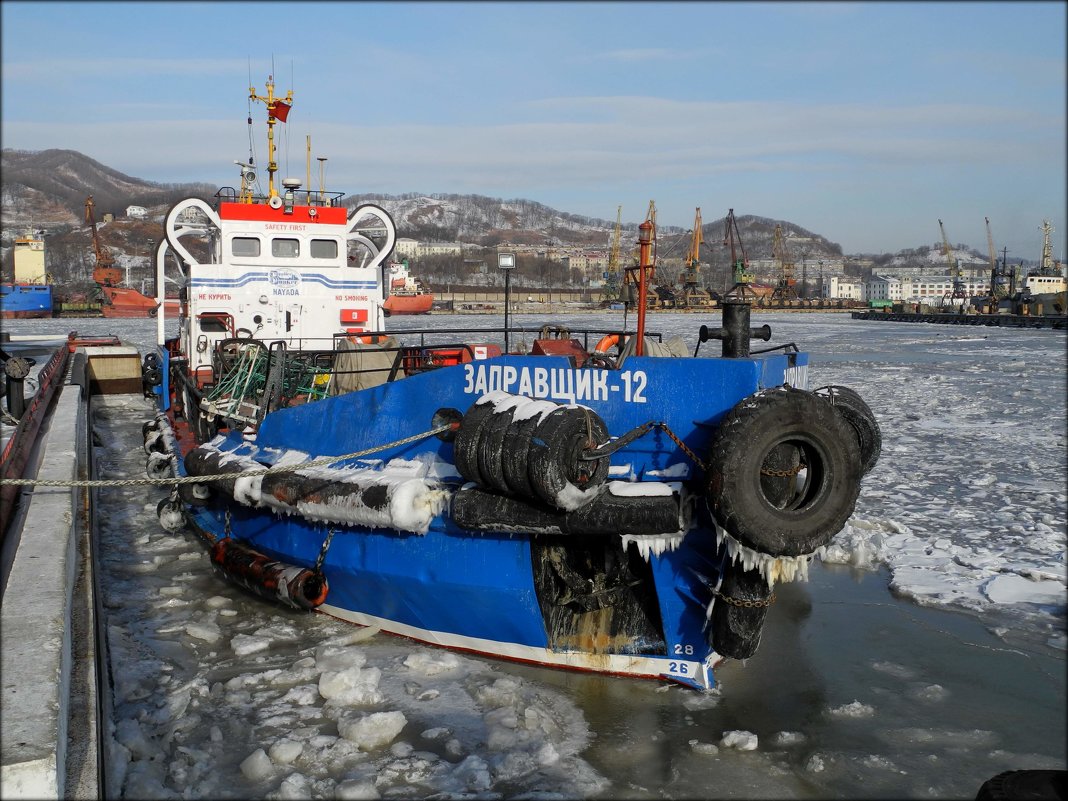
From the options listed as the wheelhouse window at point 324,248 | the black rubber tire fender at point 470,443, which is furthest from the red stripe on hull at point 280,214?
the black rubber tire fender at point 470,443

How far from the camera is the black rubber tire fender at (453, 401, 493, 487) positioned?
463 cm

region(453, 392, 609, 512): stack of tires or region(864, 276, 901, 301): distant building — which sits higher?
region(864, 276, 901, 301): distant building

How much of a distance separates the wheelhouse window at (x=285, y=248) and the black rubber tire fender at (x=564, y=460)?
6820 mm

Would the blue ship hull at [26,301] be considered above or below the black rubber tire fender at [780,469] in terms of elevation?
above

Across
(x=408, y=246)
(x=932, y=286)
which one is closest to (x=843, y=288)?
(x=932, y=286)

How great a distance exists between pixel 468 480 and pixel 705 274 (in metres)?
126

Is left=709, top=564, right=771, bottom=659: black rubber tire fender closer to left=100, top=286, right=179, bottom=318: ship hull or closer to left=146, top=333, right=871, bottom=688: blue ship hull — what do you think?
left=146, top=333, right=871, bottom=688: blue ship hull

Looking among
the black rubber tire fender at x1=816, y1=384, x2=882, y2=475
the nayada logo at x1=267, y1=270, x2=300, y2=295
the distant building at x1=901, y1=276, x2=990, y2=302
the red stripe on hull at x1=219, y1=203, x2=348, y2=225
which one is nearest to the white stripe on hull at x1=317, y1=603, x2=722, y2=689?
the black rubber tire fender at x1=816, y1=384, x2=882, y2=475

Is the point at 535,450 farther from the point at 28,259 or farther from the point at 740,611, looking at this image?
the point at 28,259

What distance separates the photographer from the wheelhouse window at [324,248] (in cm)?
1038

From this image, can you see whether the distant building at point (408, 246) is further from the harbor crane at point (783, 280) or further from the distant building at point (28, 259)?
the distant building at point (28, 259)

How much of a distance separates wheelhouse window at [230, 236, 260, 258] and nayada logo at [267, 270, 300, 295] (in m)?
0.33

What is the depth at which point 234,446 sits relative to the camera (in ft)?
22.9

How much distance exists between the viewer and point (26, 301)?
188ft
